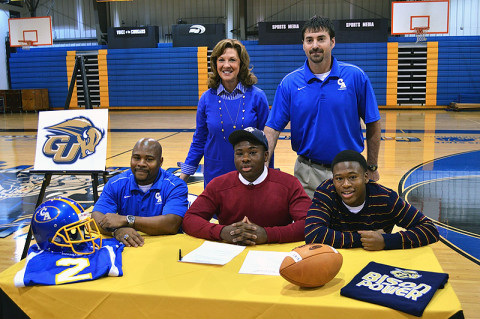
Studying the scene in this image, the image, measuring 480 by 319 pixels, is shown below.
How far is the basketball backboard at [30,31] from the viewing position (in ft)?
63.1

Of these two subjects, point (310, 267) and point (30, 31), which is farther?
point (30, 31)

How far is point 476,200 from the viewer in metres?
5.87

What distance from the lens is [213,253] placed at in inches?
95.7

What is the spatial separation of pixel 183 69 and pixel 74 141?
16.4 m

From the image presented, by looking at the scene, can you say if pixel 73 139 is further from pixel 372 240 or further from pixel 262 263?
pixel 372 240

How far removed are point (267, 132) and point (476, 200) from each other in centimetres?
369

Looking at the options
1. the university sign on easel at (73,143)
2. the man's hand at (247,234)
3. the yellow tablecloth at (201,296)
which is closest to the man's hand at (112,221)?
the yellow tablecloth at (201,296)

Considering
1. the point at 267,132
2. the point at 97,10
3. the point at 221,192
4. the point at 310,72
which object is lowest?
the point at 221,192

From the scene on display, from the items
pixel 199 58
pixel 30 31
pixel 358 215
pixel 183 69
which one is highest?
pixel 30 31

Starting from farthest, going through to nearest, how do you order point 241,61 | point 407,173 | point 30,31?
point 30,31 → point 407,173 → point 241,61

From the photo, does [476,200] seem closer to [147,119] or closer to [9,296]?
[9,296]

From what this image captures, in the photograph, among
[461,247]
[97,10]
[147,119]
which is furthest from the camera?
[97,10]

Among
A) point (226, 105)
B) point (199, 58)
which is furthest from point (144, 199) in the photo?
point (199, 58)

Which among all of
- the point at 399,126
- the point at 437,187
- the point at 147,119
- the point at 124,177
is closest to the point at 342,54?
the point at 399,126
